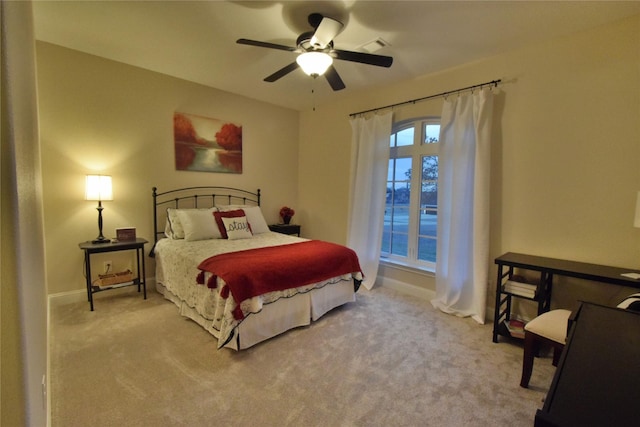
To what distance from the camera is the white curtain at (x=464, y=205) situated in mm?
2967

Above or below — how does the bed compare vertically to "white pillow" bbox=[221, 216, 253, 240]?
below

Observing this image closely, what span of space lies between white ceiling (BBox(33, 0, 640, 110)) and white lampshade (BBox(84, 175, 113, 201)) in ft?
4.32

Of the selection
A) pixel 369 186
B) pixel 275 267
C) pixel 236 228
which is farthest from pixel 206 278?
pixel 369 186

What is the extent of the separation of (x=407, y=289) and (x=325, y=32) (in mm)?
3032

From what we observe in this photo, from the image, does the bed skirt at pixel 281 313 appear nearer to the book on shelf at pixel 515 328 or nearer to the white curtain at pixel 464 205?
the white curtain at pixel 464 205

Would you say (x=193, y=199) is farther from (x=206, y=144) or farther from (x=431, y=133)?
(x=431, y=133)

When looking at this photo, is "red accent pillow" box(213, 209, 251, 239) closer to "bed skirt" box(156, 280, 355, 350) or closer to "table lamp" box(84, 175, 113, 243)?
"bed skirt" box(156, 280, 355, 350)

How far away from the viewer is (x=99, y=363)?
214 cm

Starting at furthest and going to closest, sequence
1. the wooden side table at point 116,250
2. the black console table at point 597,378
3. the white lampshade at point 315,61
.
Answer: the wooden side table at point 116,250, the white lampshade at point 315,61, the black console table at point 597,378

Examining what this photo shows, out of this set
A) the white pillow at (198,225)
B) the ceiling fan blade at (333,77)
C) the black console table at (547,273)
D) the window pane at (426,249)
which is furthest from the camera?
the window pane at (426,249)

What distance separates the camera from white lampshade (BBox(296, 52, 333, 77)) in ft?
7.30

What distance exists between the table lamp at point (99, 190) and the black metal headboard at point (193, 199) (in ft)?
1.88

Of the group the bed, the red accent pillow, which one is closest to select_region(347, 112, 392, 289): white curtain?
the bed

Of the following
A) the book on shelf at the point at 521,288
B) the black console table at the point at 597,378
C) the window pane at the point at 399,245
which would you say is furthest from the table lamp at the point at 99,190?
the book on shelf at the point at 521,288
